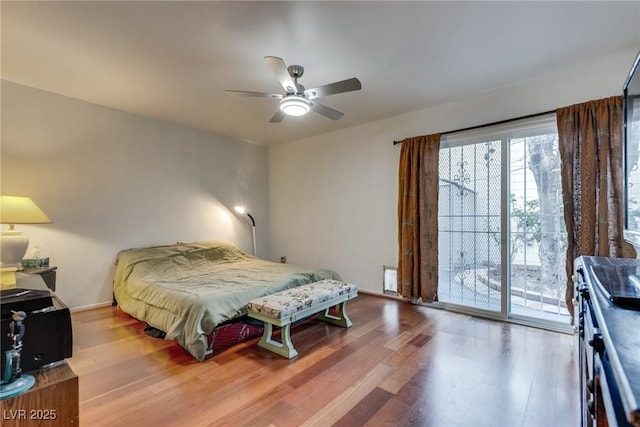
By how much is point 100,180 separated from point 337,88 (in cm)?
318

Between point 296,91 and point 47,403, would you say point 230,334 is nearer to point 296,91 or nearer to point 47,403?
point 47,403

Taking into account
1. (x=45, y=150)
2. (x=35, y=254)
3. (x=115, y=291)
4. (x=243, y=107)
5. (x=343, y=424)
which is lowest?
(x=343, y=424)

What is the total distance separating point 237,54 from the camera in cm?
244

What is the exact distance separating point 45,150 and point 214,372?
3.11m

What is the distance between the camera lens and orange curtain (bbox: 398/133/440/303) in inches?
137

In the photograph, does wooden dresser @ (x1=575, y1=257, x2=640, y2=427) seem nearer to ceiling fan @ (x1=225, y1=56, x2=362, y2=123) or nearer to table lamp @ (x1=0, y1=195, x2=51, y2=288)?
ceiling fan @ (x1=225, y1=56, x2=362, y2=123)

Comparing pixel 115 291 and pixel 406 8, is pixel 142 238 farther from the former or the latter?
pixel 406 8

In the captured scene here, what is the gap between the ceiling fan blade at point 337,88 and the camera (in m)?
2.18

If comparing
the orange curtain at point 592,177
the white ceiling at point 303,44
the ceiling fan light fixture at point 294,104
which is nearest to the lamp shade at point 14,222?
the white ceiling at point 303,44

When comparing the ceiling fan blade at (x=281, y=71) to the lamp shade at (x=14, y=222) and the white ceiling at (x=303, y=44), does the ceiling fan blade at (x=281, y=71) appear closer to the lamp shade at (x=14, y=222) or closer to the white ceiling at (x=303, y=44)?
the white ceiling at (x=303, y=44)

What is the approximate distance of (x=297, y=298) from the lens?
102 inches

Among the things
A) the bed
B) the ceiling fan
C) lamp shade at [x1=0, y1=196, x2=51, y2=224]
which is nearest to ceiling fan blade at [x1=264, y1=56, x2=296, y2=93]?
the ceiling fan

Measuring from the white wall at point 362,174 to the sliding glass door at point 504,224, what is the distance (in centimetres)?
Result: 28

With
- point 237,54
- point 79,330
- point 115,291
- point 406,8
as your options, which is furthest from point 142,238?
point 406,8
